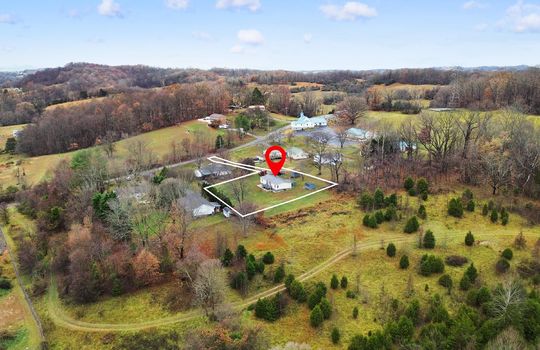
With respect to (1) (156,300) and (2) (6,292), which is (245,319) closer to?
(1) (156,300)

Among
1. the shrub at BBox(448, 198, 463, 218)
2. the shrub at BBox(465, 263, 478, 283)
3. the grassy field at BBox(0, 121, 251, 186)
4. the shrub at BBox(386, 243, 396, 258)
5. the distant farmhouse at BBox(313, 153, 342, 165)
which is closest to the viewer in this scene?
the shrub at BBox(465, 263, 478, 283)

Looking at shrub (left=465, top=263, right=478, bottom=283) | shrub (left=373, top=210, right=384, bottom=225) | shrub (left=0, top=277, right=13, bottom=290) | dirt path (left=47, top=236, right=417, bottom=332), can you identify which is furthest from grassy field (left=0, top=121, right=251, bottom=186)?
shrub (left=465, top=263, right=478, bottom=283)

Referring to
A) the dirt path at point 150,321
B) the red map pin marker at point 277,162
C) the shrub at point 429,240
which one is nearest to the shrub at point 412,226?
the shrub at point 429,240

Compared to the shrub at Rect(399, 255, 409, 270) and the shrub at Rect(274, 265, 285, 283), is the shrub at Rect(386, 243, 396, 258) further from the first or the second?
the shrub at Rect(274, 265, 285, 283)

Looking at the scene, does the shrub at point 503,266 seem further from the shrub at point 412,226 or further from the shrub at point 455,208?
the shrub at point 455,208

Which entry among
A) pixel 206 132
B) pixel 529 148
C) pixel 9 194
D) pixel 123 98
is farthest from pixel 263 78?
pixel 529 148

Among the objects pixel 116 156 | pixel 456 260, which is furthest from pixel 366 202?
pixel 116 156
